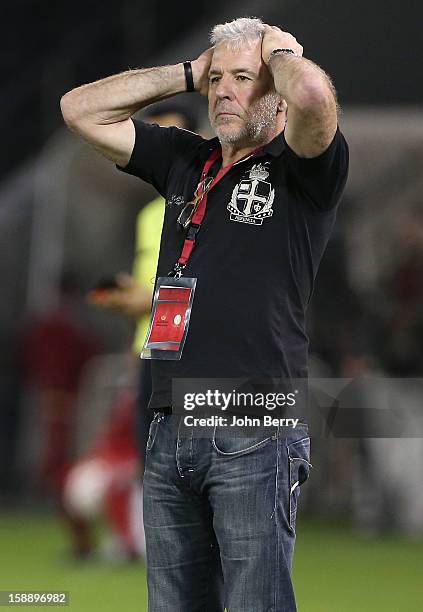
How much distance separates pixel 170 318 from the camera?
102 inches

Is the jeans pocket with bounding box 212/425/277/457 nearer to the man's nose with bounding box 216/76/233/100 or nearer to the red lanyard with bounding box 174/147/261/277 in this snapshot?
the red lanyard with bounding box 174/147/261/277

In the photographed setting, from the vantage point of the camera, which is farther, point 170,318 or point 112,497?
point 112,497

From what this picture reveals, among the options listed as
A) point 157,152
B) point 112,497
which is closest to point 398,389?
point 112,497

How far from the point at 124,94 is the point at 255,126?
14.9 inches

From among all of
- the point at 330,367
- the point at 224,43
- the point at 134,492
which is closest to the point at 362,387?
the point at 330,367

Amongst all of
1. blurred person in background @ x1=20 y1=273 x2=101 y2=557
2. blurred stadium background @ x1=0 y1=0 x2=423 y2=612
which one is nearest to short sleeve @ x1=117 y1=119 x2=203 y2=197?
blurred stadium background @ x1=0 y1=0 x2=423 y2=612

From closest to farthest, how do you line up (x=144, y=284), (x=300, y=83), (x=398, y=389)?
(x=300, y=83)
(x=144, y=284)
(x=398, y=389)

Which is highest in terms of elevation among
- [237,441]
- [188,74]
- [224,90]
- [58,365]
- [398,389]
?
[58,365]

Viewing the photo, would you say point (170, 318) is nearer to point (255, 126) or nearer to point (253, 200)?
point (253, 200)

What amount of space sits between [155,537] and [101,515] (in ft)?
11.4

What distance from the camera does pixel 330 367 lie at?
7.44m

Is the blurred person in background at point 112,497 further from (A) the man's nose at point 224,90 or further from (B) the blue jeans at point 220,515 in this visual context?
(A) the man's nose at point 224,90

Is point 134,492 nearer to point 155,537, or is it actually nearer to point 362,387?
point 362,387

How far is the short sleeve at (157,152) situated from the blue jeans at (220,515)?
60 cm
